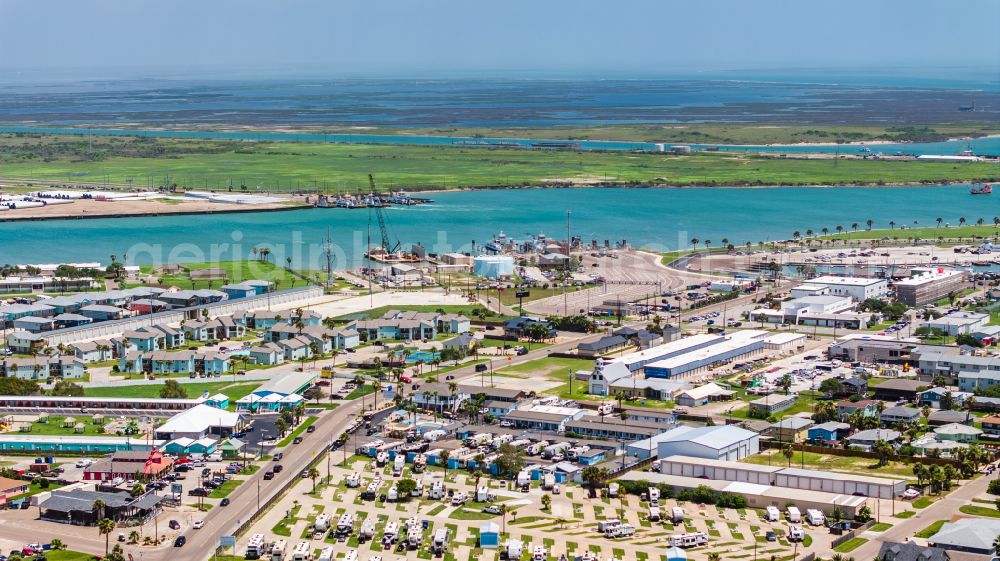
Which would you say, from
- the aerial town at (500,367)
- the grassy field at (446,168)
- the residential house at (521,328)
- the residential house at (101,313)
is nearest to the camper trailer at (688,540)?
the aerial town at (500,367)

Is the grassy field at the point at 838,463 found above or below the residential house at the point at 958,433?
below

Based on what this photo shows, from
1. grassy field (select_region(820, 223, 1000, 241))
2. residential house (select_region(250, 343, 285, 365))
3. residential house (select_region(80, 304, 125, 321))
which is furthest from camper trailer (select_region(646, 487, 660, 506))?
grassy field (select_region(820, 223, 1000, 241))

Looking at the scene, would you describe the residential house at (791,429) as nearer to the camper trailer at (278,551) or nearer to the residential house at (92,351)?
the camper trailer at (278,551)

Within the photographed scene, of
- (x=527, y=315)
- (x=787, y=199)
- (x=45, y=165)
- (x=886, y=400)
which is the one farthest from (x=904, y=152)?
(x=886, y=400)

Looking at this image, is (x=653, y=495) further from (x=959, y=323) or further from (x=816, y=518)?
(x=959, y=323)

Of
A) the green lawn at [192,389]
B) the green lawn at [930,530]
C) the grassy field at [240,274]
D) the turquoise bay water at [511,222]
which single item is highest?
the green lawn at [930,530]

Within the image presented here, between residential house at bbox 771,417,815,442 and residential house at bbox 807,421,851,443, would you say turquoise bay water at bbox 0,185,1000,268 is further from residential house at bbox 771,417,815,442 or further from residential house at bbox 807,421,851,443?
residential house at bbox 807,421,851,443

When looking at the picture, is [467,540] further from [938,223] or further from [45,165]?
[45,165]

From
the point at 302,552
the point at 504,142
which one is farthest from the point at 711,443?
the point at 504,142
